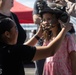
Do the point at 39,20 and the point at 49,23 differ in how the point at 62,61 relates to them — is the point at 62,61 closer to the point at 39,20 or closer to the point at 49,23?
the point at 49,23

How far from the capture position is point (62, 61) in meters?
3.29

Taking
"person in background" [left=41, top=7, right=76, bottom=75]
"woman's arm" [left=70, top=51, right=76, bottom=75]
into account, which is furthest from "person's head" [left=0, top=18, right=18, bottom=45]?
"woman's arm" [left=70, top=51, right=76, bottom=75]

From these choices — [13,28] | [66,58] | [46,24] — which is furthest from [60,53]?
[13,28]

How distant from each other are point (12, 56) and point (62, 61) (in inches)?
31.3

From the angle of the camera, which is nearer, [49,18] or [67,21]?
[67,21]

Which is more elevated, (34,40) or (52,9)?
(52,9)

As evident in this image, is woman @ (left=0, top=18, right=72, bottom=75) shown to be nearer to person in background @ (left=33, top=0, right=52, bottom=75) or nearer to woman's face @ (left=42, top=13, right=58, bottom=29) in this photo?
woman's face @ (left=42, top=13, right=58, bottom=29)

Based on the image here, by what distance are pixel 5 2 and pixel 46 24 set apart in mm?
559

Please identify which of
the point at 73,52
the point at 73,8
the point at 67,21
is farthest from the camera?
the point at 73,8

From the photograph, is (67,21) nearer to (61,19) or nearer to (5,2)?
(61,19)

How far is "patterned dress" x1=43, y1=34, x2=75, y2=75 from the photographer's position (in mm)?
3275

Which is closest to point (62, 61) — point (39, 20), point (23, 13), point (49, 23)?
point (49, 23)

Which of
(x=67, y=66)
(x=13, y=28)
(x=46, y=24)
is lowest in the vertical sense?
(x=67, y=66)

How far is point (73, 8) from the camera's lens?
15.2ft
